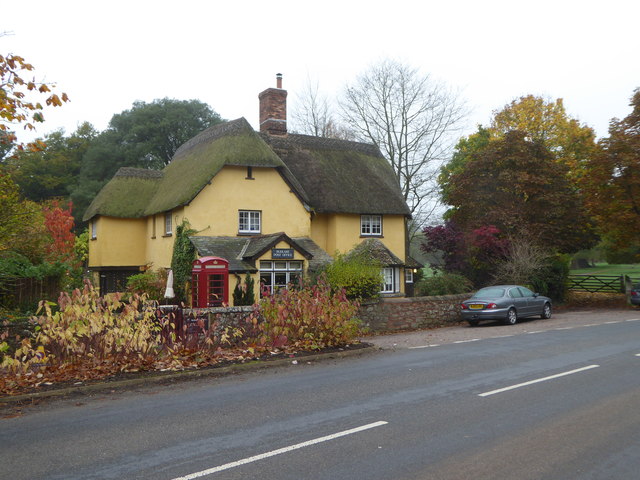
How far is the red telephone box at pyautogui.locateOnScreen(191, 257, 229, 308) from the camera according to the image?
21.2 meters

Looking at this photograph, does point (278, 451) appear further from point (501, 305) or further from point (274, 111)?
point (274, 111)

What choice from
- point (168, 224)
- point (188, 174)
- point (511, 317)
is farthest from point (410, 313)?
point (188, 174)

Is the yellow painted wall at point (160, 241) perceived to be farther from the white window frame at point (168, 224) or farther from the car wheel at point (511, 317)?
the car wheel at point (511, 317)

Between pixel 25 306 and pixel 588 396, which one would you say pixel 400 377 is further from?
pixel 25 306

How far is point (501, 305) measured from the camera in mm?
19844

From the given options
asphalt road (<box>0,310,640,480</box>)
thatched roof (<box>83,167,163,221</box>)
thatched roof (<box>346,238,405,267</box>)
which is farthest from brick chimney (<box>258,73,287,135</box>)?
asphalt road (<box>0,310,640,480</box>)

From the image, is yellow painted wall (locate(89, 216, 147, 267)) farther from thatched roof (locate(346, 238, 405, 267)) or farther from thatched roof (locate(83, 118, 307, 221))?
thatched roof (locate(346, 238, 405, 267))

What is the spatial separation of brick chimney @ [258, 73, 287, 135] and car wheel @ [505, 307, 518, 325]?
17.6m

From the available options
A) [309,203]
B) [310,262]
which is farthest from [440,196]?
[310,262]

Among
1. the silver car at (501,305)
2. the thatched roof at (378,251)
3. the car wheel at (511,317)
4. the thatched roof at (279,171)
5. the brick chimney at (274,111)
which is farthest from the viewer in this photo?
the brick chimney at (274,111)

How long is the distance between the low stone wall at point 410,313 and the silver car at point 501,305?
0.69 meters

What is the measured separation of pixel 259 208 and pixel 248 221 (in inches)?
33.5

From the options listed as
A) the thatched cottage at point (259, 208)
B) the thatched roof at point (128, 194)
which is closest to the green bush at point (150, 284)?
the thatched cottage at point (259, 208)

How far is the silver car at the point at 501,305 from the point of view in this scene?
19797mm
